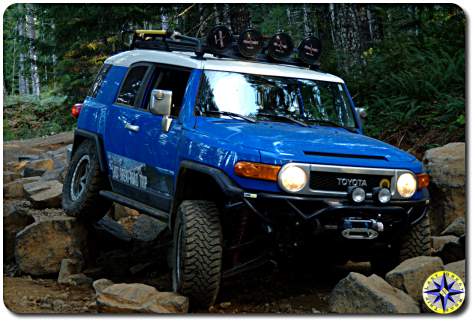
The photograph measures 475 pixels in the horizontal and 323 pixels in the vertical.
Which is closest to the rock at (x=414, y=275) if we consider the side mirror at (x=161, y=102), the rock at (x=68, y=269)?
the side mirror at (x=161, y=102)

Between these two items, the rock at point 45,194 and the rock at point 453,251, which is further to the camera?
the rock at point 45,194

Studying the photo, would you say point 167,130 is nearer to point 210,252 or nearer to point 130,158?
point 130,158

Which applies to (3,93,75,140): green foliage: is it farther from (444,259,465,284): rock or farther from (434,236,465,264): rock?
(444,259,465,284): rock

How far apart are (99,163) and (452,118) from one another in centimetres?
386

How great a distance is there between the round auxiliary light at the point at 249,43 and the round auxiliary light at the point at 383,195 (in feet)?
6.11

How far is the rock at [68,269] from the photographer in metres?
A: 7.68

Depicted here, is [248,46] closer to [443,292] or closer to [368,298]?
[368,298]

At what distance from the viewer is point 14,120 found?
42.4 feet

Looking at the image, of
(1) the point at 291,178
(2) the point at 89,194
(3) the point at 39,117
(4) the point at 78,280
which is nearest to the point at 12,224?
(2) the point at 89,194

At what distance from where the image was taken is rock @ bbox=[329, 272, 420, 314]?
5383 millimetres

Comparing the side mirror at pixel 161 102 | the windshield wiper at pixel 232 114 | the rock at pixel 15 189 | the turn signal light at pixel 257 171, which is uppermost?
the side mirror at pixel 161 102

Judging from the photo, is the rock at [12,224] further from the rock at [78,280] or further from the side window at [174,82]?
the side window at [174,82]

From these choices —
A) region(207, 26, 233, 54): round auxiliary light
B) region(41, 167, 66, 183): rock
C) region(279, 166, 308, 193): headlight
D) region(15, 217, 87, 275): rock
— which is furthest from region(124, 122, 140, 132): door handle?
region(41, 167, 66, 183): rock

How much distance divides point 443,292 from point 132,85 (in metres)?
3.55
